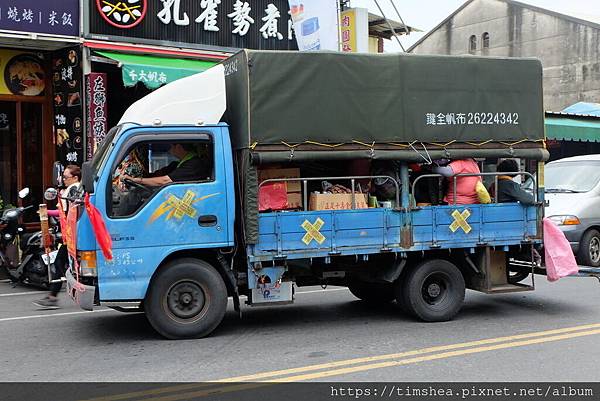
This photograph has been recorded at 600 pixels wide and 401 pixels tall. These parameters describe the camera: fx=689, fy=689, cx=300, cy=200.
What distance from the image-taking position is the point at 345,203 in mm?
7047

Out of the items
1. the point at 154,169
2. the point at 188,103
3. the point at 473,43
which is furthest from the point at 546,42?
the point at 154,169

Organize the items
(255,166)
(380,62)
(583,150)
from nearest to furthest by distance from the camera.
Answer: (255,166), (380,62), (583,150)

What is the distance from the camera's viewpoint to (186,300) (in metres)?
6.61

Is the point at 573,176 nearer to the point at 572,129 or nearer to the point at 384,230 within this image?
the point at 572,129

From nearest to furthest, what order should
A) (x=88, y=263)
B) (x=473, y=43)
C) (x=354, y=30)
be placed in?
1. (x=88, y=263)
2. (x=354, y=30)
3. (x=473, y=43)

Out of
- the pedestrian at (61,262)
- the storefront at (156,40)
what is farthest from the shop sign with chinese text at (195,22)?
the pedestrian at (61,262)

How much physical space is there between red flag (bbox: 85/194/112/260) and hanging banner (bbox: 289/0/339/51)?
9.20 m

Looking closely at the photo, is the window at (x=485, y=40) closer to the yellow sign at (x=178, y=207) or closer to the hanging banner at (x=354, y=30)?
the hanging banner at (x=354, y=30)

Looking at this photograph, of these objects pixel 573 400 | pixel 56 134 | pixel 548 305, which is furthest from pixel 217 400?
pixel 56 134

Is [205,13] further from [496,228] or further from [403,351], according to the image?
[403,351]

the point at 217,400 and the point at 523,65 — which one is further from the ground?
the point at 523,65

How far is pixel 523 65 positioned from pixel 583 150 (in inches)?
641

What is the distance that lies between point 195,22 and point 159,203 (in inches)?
321

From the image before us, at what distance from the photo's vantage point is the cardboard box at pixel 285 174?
6952mm
